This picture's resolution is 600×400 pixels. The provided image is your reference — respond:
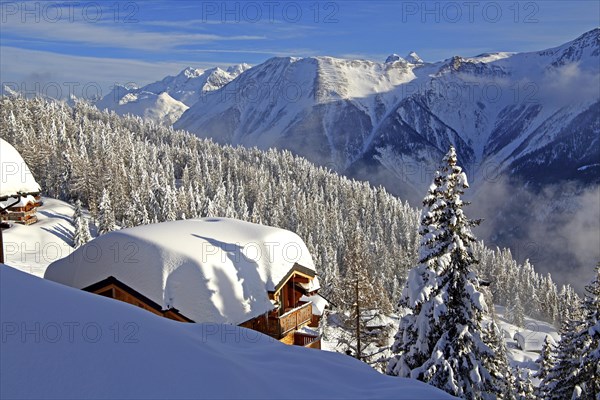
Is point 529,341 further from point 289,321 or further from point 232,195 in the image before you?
point 289,321

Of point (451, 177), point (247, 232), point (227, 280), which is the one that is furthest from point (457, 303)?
point (247, 232)

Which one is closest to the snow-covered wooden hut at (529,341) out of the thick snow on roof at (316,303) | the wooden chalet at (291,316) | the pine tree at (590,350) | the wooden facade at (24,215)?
the wooden chalet at (291,316)

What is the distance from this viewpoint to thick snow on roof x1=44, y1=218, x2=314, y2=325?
632 inches

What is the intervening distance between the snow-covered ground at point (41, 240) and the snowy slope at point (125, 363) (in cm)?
3781

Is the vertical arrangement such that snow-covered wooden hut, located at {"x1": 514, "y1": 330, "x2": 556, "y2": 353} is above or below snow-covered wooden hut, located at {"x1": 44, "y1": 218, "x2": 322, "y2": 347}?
below

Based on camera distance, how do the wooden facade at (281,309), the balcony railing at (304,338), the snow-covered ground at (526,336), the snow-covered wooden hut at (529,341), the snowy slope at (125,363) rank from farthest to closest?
the snow-covered wooden hut at (529,341), the snow-covered ground at (526,336), the balcony railing at (304,338), the wooden facade at (281,309), the snowy slope at (125,363)

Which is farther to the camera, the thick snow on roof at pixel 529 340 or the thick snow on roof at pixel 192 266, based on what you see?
the thick snow on roof at pixel 529 340

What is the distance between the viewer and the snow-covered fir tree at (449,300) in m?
13.9

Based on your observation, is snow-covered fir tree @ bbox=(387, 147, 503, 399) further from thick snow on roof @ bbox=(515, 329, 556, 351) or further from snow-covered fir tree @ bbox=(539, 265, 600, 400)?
thick snow on roof @ bbox=(515, 329, 556, 351)

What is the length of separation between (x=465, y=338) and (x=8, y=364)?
12599 millimetres

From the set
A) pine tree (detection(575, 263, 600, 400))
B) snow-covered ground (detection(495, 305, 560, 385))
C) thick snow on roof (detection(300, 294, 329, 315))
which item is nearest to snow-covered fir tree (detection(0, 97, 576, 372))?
snow-covered ground (detection(495, 305, 560, 385))

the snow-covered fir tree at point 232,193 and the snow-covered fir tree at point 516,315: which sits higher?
the snow-covered fir tree at point 232,193

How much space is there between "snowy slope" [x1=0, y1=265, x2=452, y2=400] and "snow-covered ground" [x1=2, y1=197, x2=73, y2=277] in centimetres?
3781

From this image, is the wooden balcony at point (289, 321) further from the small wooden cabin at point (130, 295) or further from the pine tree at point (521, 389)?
the pine tree at point (521, 389)
